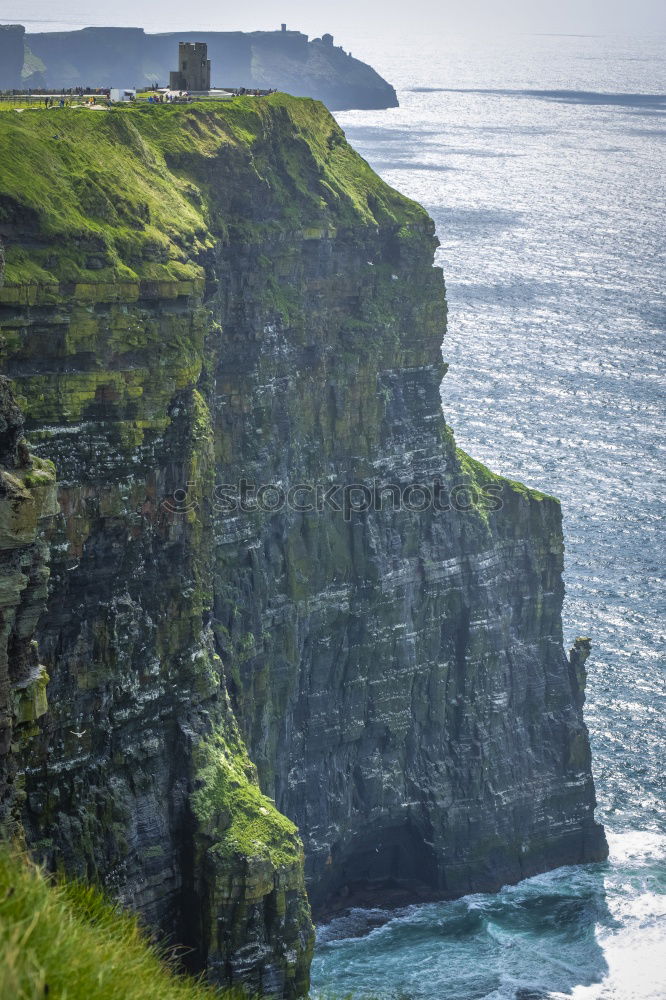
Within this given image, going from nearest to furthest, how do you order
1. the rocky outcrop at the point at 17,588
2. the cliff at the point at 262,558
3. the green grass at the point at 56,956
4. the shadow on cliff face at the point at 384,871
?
1. the green grass at the point at 56,956
2. the rocky outcrop at the point at 17,588
3. the cliff at the point at 262,558
4. the shadow on cliff face at the point at 384,871

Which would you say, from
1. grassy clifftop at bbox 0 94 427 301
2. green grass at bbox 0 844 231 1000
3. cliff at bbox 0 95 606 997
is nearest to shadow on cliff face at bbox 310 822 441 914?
cliff at bbox 0 95 606 997

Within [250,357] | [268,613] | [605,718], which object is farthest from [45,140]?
[605,718]

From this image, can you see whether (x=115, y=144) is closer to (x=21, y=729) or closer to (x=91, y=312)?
(x=91, y=312)

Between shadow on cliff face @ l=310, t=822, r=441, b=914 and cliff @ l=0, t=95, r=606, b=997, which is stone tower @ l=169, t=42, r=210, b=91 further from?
shadow on cliff face @ l=310, t=822, r=441, b=914

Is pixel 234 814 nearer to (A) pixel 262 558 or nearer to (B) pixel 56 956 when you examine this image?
(A) pixel 262 558

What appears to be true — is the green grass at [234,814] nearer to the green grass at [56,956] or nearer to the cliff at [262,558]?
the cliff at [262,558]

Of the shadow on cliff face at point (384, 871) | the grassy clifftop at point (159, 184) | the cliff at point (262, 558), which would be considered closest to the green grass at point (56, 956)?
the cliff at point (262, 558)
